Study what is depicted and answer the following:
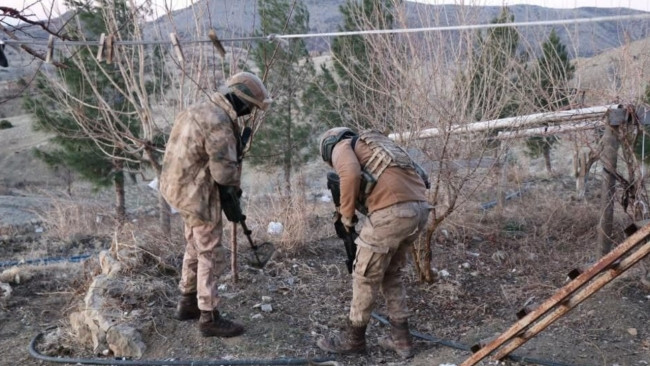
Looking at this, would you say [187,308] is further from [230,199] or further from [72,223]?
[72,223]

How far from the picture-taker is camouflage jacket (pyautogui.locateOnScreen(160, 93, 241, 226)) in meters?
4.45

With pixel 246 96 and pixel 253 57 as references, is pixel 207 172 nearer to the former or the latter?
pixel 246 96

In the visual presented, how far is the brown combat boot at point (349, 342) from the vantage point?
4473 millimetres

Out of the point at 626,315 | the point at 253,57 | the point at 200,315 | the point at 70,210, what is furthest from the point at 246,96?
the point at 253,57

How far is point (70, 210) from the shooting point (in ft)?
36.1

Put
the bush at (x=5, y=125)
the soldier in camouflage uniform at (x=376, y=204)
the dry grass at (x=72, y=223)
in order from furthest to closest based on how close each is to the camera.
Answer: the bush at (x=5, y=125) → the dry grass at (x=72, y=223) → the soldier in camouflage uniform at (x=376, y=204)

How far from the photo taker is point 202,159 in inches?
182

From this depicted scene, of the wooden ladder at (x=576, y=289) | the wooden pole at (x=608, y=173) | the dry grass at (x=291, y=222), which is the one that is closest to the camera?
the wooden ladder at (x=576, y=289)

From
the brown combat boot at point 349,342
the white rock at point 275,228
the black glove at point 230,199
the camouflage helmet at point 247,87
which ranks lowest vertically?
the brown combat boot at point 349,342

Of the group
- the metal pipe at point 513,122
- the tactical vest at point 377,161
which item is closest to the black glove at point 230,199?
the tactical vest at point 377,161

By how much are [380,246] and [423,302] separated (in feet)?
5.48

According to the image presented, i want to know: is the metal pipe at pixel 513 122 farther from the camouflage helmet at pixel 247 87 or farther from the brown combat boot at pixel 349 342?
the brown combat boot at pixel 349 342

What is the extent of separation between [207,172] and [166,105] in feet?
7.32

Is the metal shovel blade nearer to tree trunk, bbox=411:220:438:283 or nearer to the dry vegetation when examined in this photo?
the dry vegetation
